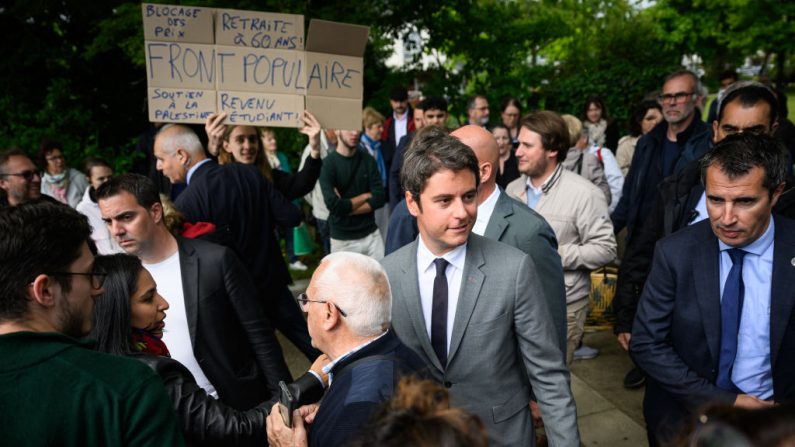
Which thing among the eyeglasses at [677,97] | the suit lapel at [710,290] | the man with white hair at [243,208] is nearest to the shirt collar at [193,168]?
the man with white hair at [243,208]

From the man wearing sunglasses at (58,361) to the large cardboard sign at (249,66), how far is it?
7.70 ft

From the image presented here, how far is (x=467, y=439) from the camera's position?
113 cm

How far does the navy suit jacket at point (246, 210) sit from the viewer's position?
13.6 ft

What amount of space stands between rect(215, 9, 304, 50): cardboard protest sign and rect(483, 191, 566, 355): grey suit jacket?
82.7 inches

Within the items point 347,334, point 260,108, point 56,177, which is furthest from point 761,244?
point 56,177

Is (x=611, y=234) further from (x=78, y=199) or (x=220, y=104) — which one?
(x=78, y=199)

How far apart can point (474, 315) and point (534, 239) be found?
660 mm

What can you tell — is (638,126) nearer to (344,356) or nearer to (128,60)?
(344,356)

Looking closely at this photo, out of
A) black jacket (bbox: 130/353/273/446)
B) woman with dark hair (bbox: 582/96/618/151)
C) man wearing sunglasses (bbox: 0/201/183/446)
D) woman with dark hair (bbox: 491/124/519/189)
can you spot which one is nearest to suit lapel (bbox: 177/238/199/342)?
black jacket (bbox: 130/353/273/446)

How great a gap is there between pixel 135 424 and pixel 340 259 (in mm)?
766

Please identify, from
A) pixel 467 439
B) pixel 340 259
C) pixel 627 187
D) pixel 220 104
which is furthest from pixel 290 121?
pixel 467 439

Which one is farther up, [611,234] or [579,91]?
[579,91]

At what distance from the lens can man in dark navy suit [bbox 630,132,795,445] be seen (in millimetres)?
2461

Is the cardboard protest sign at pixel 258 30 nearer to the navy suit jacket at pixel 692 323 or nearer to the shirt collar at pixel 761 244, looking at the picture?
the navy suit jacket at pixel 692 323
